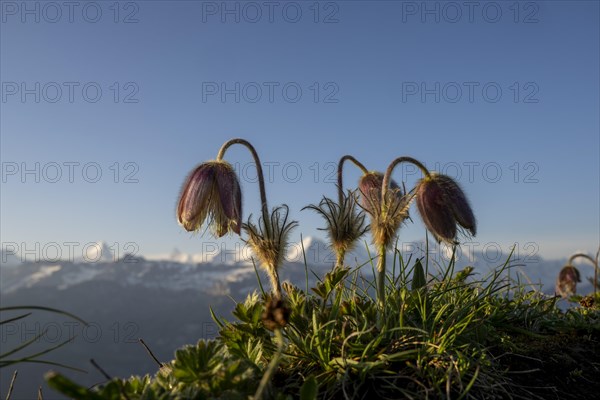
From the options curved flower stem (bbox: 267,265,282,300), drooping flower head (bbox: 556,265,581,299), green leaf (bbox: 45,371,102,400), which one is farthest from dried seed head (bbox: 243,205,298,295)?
drooping flower head (bbox: 556,265,581,299)

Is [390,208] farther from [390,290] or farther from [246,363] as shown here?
[246,363]

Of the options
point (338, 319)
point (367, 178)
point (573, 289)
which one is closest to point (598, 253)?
point (573, 289)

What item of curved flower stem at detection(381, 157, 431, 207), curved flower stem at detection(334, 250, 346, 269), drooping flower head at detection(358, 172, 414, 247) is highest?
curved flower stem at detection(381, 157, 431, 207)

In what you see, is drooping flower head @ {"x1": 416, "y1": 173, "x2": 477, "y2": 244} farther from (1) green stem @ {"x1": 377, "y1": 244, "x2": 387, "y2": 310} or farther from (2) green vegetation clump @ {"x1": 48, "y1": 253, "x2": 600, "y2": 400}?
(1) green stem @ {"x1": 377, "y1": 244, "x2": 387, "y2": 310}

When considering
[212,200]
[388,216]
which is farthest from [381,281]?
[212,200]

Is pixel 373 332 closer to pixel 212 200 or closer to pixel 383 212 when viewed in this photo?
pixel 383 212
